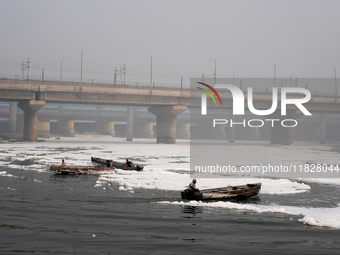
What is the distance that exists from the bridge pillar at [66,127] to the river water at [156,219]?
5248 inches

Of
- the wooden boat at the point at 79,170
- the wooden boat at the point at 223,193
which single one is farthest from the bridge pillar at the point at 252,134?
the wooden boat at the point at 223,193

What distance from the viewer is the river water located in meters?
14.8

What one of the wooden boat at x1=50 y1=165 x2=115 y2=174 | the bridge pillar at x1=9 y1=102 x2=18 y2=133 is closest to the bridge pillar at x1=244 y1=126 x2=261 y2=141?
the bridge pillar at x1=9 y1=102 x2=18 y2=133

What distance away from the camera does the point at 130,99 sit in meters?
94.8

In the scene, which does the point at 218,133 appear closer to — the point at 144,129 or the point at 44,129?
the point at 144,129

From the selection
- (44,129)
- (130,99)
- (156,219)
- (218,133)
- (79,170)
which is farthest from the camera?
(218,133)

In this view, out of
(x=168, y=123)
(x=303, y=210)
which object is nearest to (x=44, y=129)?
(x=168, y=123)

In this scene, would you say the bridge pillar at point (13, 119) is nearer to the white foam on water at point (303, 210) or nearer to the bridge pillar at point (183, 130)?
the bridge pillar at point (183, 130)

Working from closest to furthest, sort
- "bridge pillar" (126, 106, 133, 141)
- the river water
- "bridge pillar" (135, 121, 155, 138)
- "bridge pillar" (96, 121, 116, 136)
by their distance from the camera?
the river water, "bridge pillar" (126, 106, 133, 141), "bridge pillar" (96, 121, 116, 136), "bridge pillar" (135, 121, 155, 138)

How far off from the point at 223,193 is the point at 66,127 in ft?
481

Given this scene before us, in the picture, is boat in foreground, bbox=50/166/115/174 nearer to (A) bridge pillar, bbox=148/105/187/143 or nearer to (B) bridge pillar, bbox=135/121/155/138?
(A) bridge pillar, bbox=148/105/187/143

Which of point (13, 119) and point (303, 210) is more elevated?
point (13, 119)

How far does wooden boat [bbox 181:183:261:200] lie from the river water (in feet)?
2.03

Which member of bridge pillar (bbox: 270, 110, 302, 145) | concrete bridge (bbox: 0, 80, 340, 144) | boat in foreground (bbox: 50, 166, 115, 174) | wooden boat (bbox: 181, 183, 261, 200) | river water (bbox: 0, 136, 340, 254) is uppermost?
concrete bridge (bbox: 0, 80, 340, 144)
